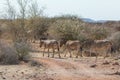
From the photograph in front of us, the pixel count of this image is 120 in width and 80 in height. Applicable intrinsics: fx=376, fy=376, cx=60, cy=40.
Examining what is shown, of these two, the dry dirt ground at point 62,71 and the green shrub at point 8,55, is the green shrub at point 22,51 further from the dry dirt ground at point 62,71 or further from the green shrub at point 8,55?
the dry dirt ground at point 62,71

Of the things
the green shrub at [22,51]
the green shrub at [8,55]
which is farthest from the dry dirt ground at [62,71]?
the green shrub at [22,51]

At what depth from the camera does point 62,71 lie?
60.4 ft

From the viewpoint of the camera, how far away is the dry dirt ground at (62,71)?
55.1ft

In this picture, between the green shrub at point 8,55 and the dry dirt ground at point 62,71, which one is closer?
the dry dirt ground at point 62,71

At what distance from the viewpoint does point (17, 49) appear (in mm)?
22188

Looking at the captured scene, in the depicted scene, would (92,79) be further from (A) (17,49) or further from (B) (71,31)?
(B) (71,31)

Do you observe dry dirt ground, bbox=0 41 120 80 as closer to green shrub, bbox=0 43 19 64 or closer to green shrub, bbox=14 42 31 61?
green shrub, bbox=0 43 19 64

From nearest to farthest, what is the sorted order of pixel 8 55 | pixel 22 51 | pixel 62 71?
→ pixel 62 71 < pixel 8 55 < pixel 22 51

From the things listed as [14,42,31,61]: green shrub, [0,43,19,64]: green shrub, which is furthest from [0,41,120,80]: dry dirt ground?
[14,42,31,61]: green shrub

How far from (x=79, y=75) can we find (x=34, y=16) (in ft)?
86.6

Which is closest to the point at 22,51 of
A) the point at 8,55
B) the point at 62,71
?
the point at 8,55

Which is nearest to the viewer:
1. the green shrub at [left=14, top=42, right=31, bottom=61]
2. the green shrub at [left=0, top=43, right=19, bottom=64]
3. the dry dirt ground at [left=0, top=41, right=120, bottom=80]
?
the dry dirt ground at [left=0, top=41, right=120, bottom=80]

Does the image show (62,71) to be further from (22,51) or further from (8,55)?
(22,51)

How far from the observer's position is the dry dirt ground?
1678 centimetres
